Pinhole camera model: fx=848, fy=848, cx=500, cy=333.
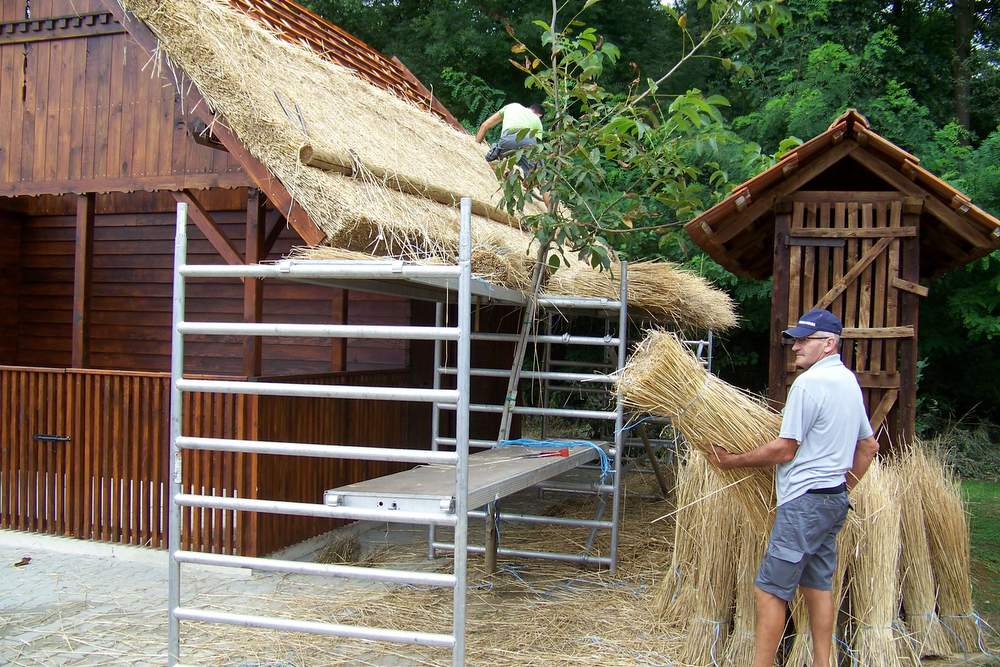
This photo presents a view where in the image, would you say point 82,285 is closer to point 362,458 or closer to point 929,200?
point 362,458

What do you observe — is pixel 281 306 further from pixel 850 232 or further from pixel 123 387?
pixel 850 232

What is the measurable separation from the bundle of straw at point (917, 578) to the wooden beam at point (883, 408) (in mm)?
519

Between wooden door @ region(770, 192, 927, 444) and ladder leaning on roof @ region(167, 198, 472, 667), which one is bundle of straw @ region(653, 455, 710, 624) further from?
ladder leaning on roof @ region(167, 198, 472, 667)

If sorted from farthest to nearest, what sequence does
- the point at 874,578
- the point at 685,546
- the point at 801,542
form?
1. the point at 685,546
2. the point at 874,578
3. the point at 801,542

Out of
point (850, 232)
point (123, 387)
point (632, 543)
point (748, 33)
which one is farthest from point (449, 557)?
point (748, 33)

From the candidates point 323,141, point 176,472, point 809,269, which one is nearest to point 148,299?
point 323,141

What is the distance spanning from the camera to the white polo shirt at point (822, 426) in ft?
12.8

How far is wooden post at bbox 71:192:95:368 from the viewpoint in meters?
7.01

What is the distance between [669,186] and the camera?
17.9 feet

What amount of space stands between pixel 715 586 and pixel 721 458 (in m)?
0.94

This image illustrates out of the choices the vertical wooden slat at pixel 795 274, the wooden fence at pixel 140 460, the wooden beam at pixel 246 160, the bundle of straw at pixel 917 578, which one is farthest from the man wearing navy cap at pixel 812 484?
the wooden fence at pixel 140 460

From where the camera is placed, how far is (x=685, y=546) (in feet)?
16.6

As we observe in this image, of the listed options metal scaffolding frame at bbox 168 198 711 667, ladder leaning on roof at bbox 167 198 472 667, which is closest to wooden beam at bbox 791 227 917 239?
metal scaffolding frame at bbox 168 198 711 667

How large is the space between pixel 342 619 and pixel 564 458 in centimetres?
175
